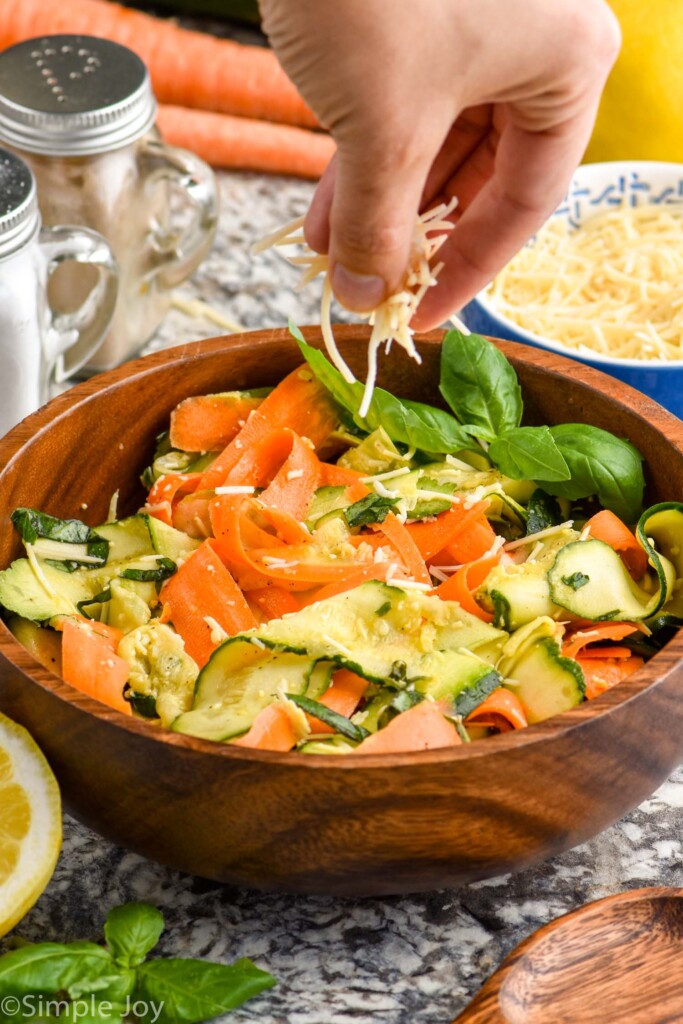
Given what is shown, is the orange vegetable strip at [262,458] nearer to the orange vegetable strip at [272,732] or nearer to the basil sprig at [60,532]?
the basil sprig at [60,532]

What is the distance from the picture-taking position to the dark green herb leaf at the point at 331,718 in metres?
1.17

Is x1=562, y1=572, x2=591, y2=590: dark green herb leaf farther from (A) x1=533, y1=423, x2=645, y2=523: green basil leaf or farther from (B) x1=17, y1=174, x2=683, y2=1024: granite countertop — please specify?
(B) x1=17, y1=174, x2=683, y2=1024: granite countertop

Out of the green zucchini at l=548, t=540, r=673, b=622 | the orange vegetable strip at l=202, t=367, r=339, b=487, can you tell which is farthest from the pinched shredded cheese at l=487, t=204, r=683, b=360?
the green zucchini at l=548, t=540, r=673, b=622

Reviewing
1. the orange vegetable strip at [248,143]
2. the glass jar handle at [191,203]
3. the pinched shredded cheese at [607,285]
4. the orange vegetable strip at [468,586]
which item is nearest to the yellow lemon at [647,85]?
the pinched shredded cheese at [607,285]

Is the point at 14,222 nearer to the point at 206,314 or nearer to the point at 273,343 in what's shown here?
the point at 273,343

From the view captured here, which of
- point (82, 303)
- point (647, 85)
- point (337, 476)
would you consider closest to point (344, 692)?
point (337, 476)

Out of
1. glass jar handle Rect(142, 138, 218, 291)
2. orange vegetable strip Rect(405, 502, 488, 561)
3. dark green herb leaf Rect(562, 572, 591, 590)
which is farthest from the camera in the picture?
glass jar handle Rect(142, 138, 218, 291)

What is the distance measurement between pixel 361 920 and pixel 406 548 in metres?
0.40

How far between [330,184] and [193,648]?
1.81ft

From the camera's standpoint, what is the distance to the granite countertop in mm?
1228

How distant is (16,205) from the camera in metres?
1.77

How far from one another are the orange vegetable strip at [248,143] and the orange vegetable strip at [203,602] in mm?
1679

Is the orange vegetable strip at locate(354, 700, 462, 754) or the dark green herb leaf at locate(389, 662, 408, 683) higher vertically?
the orange vegetable strip at locate(354, 700, 462, 754)

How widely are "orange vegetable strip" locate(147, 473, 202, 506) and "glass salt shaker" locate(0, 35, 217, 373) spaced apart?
0.61 meters
